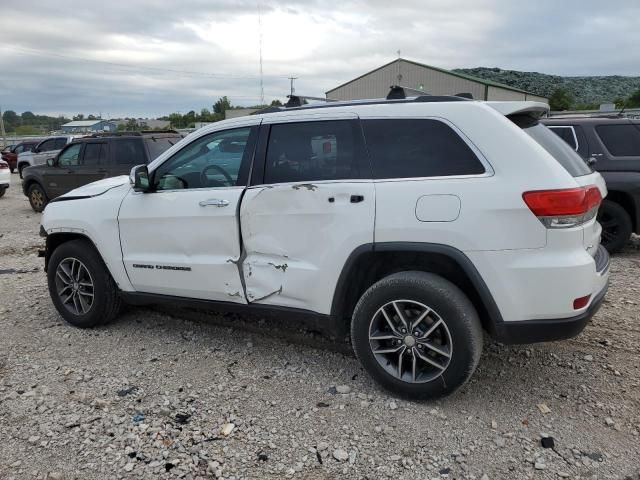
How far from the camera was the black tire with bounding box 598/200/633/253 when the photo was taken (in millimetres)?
6602

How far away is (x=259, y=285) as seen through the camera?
3.73 m

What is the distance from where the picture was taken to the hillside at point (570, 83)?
7594cm

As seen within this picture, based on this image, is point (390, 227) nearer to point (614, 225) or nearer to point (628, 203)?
point (614, 225)

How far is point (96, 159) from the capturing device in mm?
10945

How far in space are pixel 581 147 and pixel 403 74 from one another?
119 ft

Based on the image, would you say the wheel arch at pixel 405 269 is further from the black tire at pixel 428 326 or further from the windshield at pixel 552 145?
the windshield at pixel 552 145

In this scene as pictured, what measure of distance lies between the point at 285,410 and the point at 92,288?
2258 millimetres

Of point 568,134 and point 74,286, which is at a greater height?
point 568,134

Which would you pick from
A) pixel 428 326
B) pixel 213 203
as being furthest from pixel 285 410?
pixel 213 203

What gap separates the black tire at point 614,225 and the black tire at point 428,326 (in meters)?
4.53

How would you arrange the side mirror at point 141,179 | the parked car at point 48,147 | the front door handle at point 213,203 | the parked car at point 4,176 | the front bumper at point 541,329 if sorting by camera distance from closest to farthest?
1. the front bumper at point 541,329
2. the front door handle at point 213,203
3. the side mirror at point 141,179
4. the parked car at point 4,176
5. the parked car at point 48,147

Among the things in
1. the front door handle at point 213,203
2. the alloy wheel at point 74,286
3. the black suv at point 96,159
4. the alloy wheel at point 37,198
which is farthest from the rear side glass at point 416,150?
the alloy wheel at point 37,198

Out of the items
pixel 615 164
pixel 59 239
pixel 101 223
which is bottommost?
pixel 59 239

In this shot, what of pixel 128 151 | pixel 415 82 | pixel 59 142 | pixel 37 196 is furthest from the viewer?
pixel 415 82
